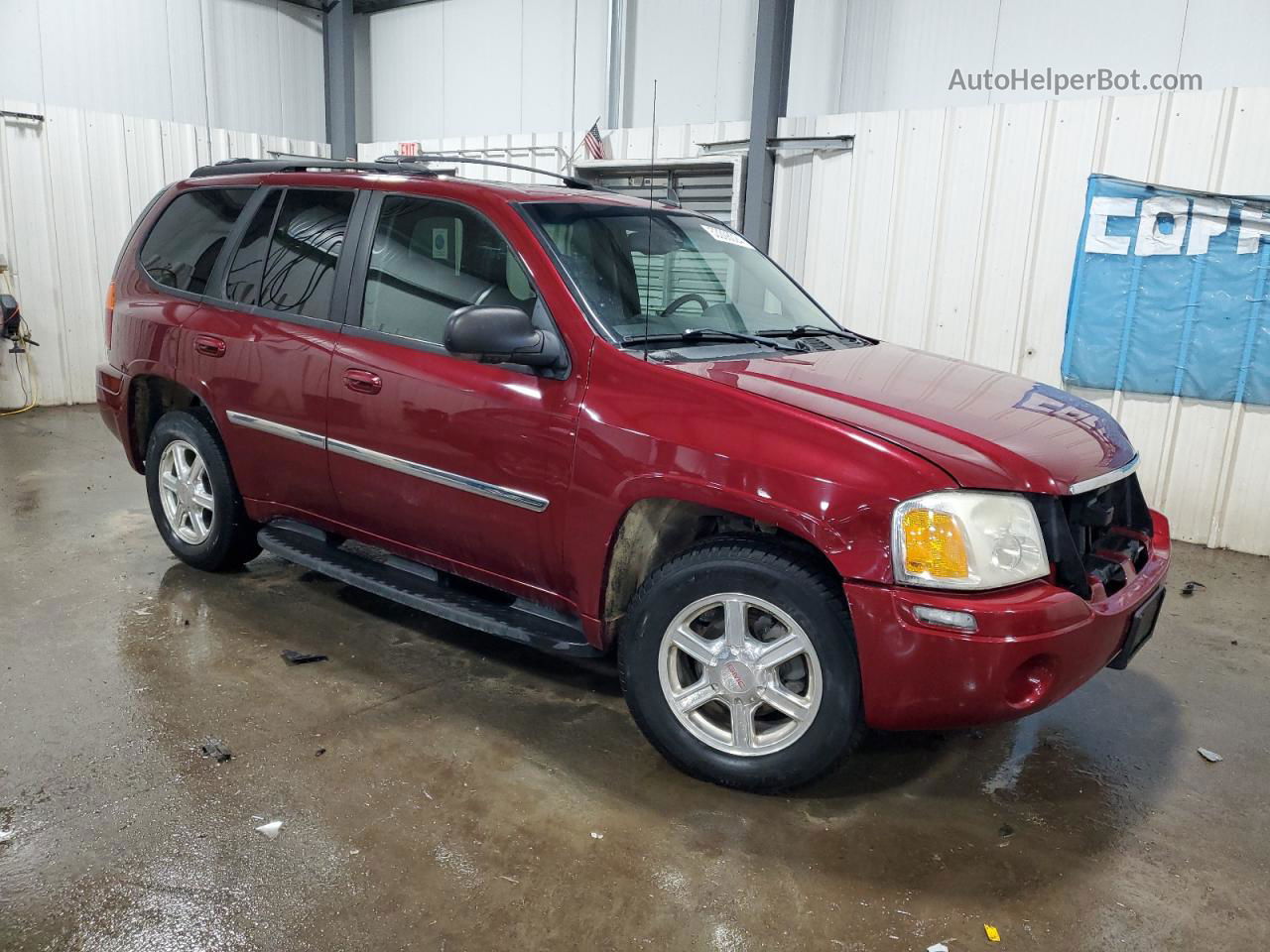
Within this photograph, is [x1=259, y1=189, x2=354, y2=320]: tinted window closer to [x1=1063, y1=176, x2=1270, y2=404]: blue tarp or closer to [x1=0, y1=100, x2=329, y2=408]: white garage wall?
[x1=1063, y1=176, x2=1270, y2=404]: blue tarp

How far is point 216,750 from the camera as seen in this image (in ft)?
9.27

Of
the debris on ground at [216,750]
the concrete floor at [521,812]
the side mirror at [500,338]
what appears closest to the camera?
the concrete floor at [521,812]

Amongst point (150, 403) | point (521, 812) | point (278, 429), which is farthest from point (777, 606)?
point (150, 403)

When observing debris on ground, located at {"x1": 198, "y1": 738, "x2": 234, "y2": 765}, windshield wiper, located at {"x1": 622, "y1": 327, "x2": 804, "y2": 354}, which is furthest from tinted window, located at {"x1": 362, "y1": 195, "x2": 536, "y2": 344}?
debris on ground, located at {"x1": 198, "y1": 738, "x2": 234, "y2": 765}

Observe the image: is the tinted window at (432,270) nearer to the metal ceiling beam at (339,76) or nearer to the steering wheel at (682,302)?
the steering wheel at (682,302)

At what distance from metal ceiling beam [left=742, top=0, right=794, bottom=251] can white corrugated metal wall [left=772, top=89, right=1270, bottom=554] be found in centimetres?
12

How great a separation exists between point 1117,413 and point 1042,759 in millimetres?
3364

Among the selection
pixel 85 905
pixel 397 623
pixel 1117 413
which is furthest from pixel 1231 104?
pixel 85 905

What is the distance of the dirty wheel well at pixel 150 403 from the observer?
418cm

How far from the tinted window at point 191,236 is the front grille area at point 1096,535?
10.9ft

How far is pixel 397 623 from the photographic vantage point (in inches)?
151

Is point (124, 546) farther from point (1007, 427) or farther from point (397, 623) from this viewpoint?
point (1007, 427)

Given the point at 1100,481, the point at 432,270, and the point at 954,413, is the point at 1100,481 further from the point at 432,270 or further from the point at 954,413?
the point at 432,270

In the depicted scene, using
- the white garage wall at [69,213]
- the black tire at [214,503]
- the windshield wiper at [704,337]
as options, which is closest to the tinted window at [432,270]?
the windshield wiper at [704,337]
